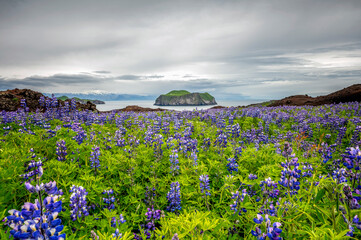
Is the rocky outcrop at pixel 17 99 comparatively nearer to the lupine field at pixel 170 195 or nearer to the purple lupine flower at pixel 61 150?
the purple lupine flower at pixel 61 150

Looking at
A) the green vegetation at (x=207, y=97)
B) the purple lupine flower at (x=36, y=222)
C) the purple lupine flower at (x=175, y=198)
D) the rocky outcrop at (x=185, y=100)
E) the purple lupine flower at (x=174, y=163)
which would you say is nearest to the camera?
the purple lupine flower at (x=36, y=222)

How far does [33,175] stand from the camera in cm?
335

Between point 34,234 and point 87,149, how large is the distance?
4.06 m

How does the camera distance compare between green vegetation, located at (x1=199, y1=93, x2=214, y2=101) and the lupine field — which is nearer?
the lupine field

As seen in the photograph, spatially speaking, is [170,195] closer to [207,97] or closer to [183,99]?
[183,99]

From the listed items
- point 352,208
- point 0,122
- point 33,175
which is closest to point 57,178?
Answer: point 33,175

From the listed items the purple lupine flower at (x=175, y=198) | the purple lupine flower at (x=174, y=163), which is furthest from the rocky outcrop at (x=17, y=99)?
the purple lupine flower at (x=175, y=198)

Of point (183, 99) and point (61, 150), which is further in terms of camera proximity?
point (183, 99)

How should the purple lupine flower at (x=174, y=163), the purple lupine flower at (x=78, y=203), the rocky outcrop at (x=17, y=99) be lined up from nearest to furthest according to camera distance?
the purple lupine flower at (x=78, y=203) → the purple lupine flower at (x=174, y=163) → the rocky outcrop at (x=17, y=99)

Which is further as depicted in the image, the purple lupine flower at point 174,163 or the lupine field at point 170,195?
the purple lupine flower at point 174,163

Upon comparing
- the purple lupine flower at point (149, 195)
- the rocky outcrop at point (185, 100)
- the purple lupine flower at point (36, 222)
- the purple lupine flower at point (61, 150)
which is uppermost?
the rocky outcrop at point (185, 100)

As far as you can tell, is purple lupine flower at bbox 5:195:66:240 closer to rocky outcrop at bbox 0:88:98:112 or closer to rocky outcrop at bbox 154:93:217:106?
rocky outcrop at bbox 0:88:98:112

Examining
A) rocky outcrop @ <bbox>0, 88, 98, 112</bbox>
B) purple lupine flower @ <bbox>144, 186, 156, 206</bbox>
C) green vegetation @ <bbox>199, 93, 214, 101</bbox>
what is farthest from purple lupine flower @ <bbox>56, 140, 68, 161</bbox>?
green vegetation @ <bbox>199, 93, 214, 101</bbox>

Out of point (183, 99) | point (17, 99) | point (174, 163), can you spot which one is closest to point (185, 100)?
point (183, 99)
